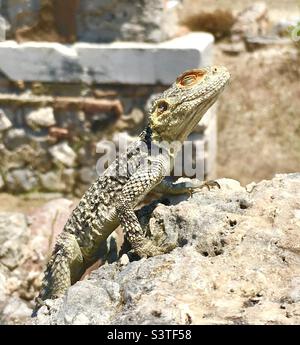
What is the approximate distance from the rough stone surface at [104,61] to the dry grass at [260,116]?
4.62 ft

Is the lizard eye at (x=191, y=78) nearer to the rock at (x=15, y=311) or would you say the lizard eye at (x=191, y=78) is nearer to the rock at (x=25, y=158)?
the rock at (x=15, y=311)

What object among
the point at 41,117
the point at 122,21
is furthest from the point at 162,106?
the point at 41,117

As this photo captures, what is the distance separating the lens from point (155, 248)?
369 cm

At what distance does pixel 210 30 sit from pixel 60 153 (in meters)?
3.60

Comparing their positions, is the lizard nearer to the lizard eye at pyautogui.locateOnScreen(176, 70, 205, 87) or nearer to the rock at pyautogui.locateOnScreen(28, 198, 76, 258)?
the lizard eye at pyautogui.locateOnScreen(176, 70, 205, 87)

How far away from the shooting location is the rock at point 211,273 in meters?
3.02

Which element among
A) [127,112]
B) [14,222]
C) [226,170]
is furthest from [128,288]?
[226,170]

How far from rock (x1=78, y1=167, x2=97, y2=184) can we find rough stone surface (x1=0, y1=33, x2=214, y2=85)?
99cm

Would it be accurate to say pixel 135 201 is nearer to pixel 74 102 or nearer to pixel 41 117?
pixel 74 102

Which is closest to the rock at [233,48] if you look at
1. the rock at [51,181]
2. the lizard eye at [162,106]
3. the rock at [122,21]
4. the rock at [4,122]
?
the rock at [122,21]

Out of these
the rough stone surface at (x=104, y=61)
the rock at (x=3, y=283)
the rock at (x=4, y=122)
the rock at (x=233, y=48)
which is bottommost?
the rock at (x=3, y=283)

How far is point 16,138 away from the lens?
7.80 metres

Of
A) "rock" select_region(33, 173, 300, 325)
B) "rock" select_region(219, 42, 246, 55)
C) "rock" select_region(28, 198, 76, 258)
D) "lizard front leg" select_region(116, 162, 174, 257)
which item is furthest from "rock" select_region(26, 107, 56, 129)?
"rock" select_region(33, 173, 300, 325)

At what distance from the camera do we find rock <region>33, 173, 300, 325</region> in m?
3.02
